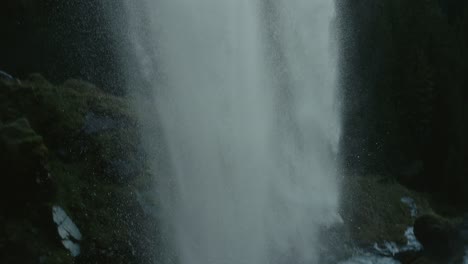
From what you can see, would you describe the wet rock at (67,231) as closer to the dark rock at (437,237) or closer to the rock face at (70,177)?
the rock face at (70,177)

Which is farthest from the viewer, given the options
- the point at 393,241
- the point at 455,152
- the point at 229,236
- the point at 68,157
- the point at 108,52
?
the point at 455,152

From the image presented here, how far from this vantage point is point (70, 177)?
12.8m

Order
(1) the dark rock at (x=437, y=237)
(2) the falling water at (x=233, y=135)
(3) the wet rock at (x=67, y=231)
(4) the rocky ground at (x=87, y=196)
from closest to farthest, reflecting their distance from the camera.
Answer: (4) the rocky ground at (x=87, y=196) → (3) the wet rock at (x=67, y=231) → (2) the falling water at (x=233, y=135) → (1) the dark rock at (x=437, y=237)

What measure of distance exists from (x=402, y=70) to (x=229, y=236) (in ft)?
49.7

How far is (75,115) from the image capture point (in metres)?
14.3

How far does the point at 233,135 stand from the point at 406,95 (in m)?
12.8

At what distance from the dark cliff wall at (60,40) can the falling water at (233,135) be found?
8.02ft

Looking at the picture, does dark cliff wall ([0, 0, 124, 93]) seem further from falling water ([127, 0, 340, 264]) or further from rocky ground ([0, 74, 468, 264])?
falling water ([127, 0, 340, 264])

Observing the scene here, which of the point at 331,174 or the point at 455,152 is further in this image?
the point at 455,152

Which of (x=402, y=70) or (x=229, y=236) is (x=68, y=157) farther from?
(x=402, y=70)

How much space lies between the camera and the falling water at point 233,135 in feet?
42.0

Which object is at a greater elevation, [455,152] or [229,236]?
[455,152]

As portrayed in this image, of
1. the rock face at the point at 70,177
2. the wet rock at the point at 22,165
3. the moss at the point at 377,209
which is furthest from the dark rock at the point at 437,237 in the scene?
the wet rock at the point at 22,165

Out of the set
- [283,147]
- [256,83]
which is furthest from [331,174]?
[256,83]
